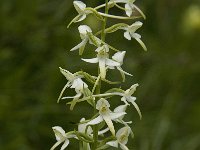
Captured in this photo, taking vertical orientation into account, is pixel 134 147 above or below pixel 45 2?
below

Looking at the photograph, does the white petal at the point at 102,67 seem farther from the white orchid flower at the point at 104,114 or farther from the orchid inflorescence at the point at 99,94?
the white orchid flower at the point at 104,114

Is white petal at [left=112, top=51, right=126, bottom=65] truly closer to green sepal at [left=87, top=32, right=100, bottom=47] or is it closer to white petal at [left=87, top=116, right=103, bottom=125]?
green sepal at [left=87, top=32, right=100, bottom=47]

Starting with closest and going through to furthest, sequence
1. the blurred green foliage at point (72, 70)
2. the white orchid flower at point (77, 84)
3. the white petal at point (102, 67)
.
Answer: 1. the white petal at point (102, 67)
2. the white orchid flower at point (77, 84)
3. the blurred green foliage at point (72, 70)

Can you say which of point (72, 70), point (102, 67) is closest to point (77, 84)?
point (102, 67)

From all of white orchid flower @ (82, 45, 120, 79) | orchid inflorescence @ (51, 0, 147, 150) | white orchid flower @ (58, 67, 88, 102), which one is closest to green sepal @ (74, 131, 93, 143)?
orchid inflorescence @ (51, 0, 147, 150)

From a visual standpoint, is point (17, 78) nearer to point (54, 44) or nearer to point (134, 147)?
point (54, 44)

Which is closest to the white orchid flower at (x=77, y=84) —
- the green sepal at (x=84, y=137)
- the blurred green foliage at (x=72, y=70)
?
the green sepal at (x=84, y=137)

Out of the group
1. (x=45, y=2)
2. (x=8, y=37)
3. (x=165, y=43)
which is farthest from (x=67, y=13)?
(x=165, y=43)

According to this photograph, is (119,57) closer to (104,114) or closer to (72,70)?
(104,114)
